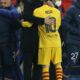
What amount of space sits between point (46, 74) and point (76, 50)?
1371 millimetres

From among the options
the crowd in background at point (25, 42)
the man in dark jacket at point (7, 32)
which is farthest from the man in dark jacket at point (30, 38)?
the man in dark jacket at point (7, 32)

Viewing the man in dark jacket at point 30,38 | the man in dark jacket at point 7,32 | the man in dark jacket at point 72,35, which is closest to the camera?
the man in dark jacket at point 30,38

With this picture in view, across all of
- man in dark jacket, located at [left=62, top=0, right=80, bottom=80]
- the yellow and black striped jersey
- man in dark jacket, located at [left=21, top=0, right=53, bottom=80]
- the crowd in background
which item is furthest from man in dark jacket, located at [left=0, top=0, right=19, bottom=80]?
man in dark jacket, located at [left=62, top=0, right=80, bottom=80]

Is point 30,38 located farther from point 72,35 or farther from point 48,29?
point 72,35

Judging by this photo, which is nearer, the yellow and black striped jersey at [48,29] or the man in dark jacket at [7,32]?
the yellow and black striped jersey at [48,29]

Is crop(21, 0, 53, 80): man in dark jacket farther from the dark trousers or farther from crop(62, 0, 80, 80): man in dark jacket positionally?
crop(62, 0, 80, 80): man in dark jacket

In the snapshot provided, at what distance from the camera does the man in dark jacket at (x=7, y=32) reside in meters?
7.29

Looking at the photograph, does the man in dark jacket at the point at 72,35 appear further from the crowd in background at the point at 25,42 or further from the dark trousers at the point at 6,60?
the dark trousers at the point at 6,60

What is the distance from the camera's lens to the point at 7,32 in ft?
24.0

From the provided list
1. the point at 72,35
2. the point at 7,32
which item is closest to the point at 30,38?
the point at 7,32

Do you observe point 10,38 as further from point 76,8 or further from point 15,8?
point 76,8

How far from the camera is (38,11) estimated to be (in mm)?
6977

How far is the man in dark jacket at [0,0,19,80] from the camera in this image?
23.9 ft

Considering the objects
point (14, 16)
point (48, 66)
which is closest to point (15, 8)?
point (14, 16)
